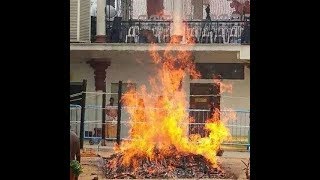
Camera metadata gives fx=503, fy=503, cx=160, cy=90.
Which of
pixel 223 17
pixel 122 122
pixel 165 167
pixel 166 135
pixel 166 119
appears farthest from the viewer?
pixel 223 17

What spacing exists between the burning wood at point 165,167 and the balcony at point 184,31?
6.02m

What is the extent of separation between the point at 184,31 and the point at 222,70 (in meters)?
1.89

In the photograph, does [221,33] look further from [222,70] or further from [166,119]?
[166,119]

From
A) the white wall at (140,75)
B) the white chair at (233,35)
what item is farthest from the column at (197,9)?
the white wall at (140,75)

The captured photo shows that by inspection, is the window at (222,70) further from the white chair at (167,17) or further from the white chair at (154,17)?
the white chair at (154,17)

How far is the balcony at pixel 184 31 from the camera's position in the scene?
16719 mm

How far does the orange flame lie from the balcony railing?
55 cm

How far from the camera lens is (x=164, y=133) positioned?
43.7 ft

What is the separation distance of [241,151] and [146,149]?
4255 mm

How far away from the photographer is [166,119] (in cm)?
1416

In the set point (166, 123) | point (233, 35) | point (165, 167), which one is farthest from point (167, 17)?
point (165, 167)

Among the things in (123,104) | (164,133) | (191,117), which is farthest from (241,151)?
(123,104)
